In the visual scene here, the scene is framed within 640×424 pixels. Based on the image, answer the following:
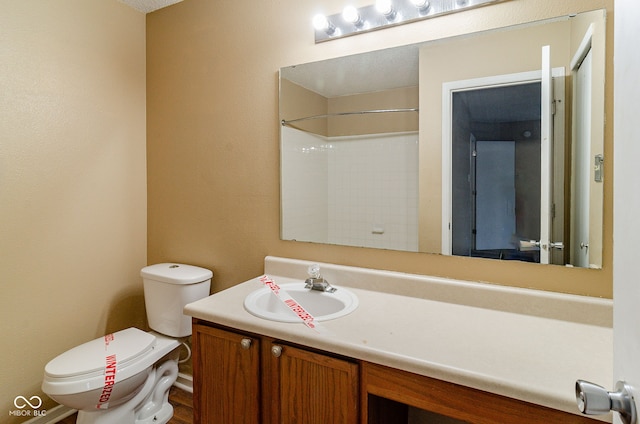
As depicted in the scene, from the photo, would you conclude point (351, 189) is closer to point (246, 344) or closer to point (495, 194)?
point (495, 194)

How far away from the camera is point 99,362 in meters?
1.52

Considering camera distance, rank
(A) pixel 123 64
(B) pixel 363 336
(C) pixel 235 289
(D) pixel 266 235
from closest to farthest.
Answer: (B) pixel 363 336, (C) pixel 235 289, (D) pixel 266 235, (A) pixel 123 64

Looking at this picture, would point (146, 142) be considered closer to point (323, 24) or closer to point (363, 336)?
point (323, 24)

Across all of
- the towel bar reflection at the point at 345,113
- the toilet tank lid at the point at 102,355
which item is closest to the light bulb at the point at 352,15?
the towel bar reflection at the point at 345,113

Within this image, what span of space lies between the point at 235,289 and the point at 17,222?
45.0 inches

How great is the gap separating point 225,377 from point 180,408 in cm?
100

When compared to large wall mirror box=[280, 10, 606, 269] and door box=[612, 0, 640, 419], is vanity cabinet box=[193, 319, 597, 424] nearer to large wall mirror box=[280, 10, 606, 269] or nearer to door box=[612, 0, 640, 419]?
door box=[612, 0, 640, 419]

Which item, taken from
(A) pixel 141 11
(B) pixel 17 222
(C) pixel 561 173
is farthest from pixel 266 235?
(A) pixel 141 11

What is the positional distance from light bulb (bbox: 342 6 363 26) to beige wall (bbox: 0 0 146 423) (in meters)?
1.44

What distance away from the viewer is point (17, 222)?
167 cm

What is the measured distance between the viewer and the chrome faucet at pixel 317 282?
1.49 m

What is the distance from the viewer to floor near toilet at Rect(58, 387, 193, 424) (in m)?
1.85

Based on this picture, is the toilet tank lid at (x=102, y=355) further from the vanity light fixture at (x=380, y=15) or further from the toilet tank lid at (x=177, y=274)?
the vanity light fixture at (x=380, y=15)

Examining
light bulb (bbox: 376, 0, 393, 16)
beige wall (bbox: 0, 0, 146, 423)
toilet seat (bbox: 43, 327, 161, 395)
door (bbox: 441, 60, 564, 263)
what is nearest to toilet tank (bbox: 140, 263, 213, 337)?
toilet seat (bbox: 43, 327, 161, 395)
